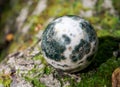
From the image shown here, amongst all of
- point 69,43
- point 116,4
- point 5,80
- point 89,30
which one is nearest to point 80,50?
point 69,43

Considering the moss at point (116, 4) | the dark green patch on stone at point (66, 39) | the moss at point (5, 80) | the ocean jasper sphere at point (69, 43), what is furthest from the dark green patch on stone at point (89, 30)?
the moss at point (116, 4)

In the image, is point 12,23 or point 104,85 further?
point 12,23

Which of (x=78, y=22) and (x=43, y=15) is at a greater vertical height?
(x=43, y=15)

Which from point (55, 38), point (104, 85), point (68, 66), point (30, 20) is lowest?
point (104, 85)

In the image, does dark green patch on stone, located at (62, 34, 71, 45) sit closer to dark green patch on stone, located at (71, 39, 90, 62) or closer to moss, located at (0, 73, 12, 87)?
dark green patch on stone, located at (71, 39, 90, 62)

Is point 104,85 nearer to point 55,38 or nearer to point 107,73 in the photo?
point 107,73

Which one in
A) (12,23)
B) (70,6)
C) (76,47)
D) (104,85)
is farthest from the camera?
(12,23)

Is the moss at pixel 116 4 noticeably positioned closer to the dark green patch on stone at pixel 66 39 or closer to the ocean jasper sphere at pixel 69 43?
the ocean jasper sphere at pixel 69 43

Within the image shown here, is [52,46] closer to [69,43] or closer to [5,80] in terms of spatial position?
[69,43]

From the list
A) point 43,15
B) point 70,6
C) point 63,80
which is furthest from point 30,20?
point 63,80

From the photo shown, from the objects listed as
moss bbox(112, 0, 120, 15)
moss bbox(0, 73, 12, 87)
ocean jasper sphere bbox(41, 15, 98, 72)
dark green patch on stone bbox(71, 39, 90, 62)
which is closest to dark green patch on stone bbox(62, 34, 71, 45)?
ocean jasper sphere bbox(41, 15, 98, 72)
